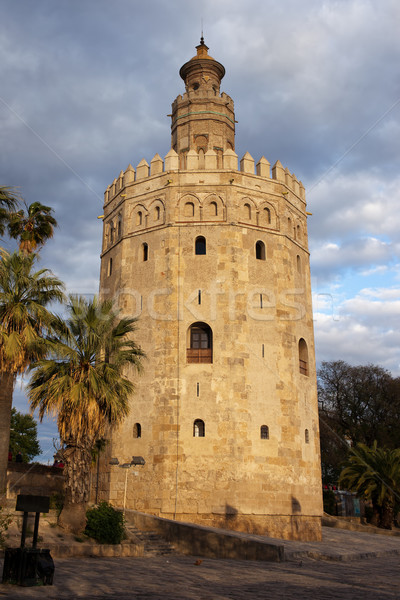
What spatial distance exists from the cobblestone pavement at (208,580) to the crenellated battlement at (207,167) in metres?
16.3

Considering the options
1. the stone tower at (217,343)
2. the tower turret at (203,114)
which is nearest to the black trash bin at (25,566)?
the stone tower at (217,343)

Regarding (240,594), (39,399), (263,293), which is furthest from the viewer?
(263,293)

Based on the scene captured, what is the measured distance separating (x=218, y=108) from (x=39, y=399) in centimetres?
1817

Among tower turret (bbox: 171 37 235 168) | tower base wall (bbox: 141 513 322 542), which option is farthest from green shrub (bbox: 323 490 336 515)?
tower turret (bbox: 171 37 235 168)

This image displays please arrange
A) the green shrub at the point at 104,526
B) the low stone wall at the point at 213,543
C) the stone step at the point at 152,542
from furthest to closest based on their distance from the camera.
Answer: the stone step at the point at 152,542 < the green shrub at the point at 104,526 < the low stone wall at the point at 213,543

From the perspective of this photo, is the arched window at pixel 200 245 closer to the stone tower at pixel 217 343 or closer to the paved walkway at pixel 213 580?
the stone tower at pixel 217 343

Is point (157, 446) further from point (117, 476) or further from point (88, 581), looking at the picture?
point (88, 581)

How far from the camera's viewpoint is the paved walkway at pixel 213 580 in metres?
9.14

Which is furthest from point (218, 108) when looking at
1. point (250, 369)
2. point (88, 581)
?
point (88, 581)

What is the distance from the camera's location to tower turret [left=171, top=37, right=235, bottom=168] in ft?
91.9

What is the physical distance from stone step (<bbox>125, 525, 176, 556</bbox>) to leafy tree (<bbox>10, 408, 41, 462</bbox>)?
3297 cm

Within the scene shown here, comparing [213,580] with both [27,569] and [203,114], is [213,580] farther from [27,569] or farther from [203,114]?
[203,114]

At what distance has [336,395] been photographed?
164 ft

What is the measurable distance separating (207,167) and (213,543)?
15.6m
